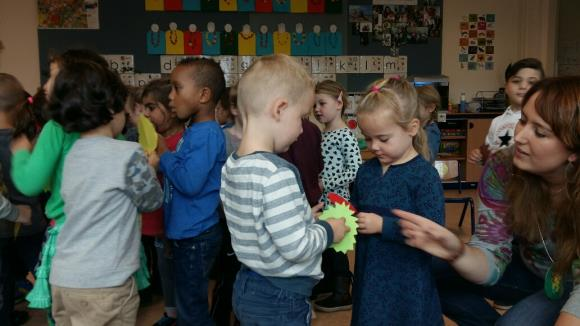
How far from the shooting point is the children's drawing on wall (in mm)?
6090

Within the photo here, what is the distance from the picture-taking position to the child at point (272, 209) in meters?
1.52

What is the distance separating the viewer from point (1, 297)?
2.25m

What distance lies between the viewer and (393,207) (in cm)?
188

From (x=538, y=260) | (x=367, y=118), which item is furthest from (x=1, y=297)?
(x=538, y=260)

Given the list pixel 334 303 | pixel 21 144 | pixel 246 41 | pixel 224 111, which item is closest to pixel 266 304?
pixel 21 144

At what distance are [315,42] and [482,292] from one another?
5.06 m

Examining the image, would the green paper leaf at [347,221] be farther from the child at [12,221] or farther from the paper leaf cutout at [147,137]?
the child at [12,221]

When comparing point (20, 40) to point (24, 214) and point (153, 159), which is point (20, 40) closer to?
point (24, 214)

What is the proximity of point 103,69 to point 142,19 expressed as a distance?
484cm

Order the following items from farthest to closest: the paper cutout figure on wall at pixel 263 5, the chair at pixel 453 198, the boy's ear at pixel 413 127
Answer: the paper cutout figure on wall at pixel 263 5 < the chair at pixel 453 198 < the boy's ear at pixel 413 127

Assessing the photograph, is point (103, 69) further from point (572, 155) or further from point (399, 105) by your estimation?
point (572, 155)

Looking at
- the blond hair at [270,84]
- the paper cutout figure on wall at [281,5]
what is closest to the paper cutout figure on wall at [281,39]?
the paper cutout figure on wall at [281,5]

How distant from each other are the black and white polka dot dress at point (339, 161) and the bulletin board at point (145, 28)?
364cm

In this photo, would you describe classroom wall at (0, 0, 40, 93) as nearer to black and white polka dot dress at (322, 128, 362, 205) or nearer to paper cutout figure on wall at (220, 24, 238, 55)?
paper cutout figure on wall at (220, 24, 238, 55)
